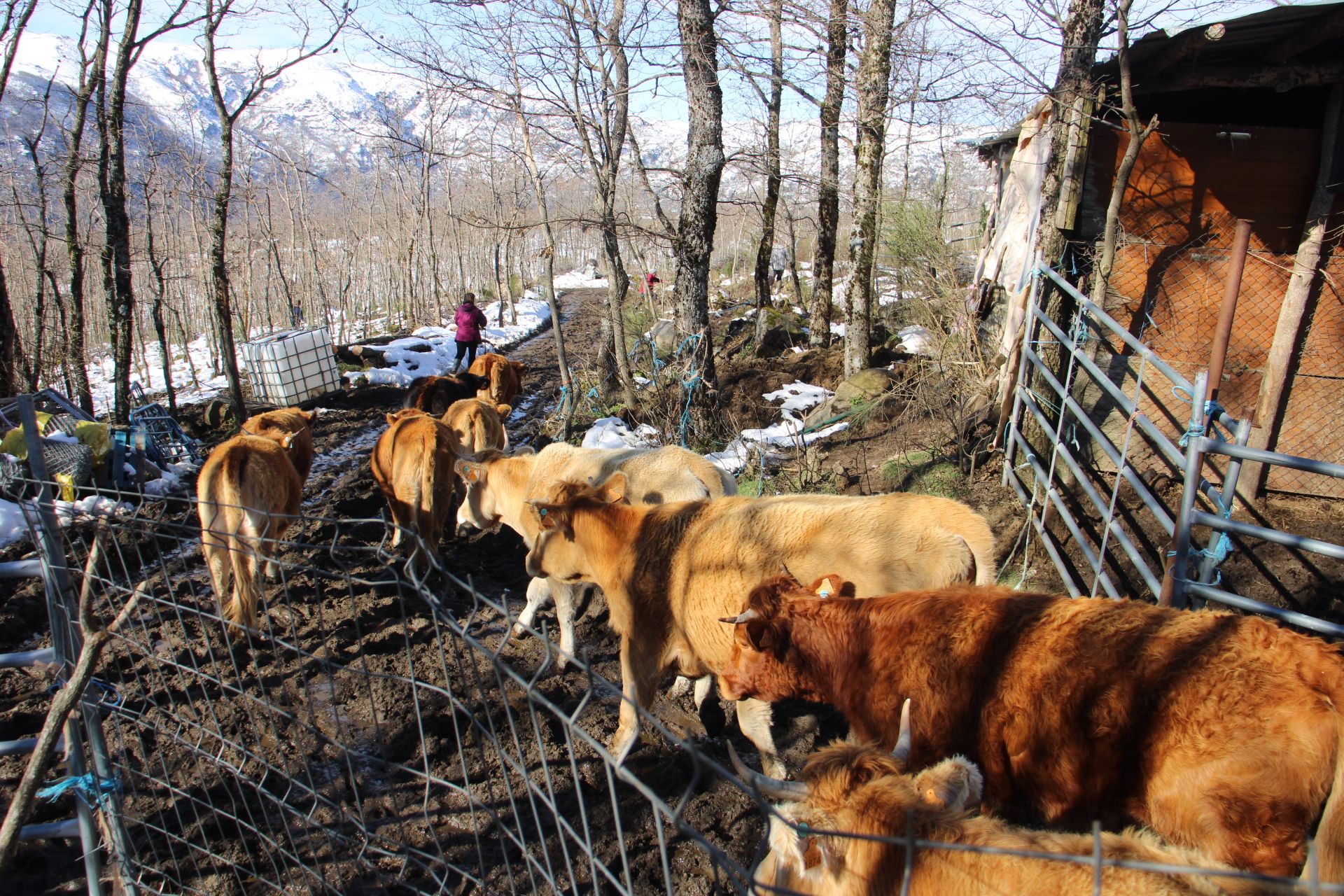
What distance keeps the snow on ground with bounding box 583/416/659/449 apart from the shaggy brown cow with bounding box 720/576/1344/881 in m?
6.23

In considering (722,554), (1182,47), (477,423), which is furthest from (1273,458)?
(477,423)

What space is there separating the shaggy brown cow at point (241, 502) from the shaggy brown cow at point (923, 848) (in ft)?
14.8

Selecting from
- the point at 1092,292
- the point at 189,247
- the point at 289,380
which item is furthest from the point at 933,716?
the point at 189,247

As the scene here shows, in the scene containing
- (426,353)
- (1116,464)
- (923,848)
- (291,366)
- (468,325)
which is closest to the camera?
(923,848)

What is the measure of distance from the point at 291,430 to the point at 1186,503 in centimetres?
800

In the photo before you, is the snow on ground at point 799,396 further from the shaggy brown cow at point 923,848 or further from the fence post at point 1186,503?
the shaggy brown cow at point 923,848

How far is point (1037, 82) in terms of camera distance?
642 centimetres

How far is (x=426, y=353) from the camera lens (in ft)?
65.0

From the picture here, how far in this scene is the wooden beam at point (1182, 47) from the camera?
16.5 ft

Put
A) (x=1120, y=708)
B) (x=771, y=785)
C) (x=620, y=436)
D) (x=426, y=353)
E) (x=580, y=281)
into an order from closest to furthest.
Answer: (x=771, y=785) < (x=1120, y=708) < (x=620, y=436) < (x=426, y=353) < (x=580, y=281)

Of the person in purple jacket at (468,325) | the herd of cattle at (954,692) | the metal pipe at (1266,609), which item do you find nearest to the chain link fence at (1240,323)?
the metal pipe at (1266,609)

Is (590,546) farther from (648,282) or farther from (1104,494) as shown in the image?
(648,282)

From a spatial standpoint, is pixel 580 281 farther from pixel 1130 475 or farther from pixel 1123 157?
pixel 1130 475

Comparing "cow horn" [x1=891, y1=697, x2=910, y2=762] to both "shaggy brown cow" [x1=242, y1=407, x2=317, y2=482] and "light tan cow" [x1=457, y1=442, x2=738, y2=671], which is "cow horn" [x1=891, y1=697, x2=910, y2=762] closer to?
"light tan cow" [x1=457, y1=442, x2=738, y2=671]
